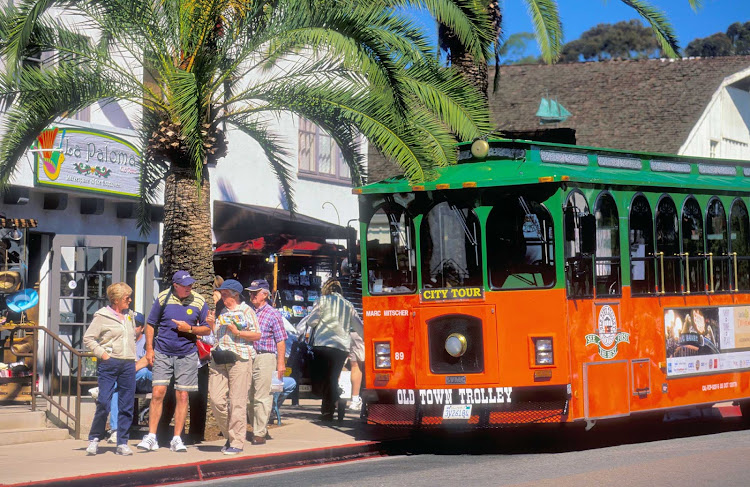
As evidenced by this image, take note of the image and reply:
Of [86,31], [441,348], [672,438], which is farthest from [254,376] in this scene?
[86,31]

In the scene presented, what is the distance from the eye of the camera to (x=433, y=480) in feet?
33.0

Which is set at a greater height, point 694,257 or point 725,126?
point 725,126

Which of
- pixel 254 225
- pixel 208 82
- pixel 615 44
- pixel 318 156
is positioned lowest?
pixel 254 225

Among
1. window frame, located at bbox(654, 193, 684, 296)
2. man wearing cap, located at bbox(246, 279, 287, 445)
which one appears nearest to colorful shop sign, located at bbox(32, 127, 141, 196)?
man wearing cap, located at bbox(246, 279, 287, 445)

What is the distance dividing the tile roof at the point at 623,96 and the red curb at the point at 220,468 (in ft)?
76.9

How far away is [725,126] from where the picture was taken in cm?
3781

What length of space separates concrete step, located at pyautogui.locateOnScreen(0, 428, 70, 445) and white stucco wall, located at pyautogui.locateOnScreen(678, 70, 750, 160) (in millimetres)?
24299

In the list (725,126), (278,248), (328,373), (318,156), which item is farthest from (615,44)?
(328,373)

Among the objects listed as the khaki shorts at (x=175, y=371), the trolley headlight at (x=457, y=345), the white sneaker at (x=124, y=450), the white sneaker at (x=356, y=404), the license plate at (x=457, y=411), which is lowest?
the white sneaker at (x=124, y=450)

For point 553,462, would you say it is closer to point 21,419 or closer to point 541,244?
point 541,244

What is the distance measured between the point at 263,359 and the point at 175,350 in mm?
1307

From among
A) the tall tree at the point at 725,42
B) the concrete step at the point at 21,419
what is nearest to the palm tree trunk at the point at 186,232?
the concrete step at the point at 21,419

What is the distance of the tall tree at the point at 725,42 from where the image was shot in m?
83.1

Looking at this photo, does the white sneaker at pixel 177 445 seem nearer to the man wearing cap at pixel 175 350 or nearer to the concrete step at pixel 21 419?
the man wearing cap at pixel 175 350
